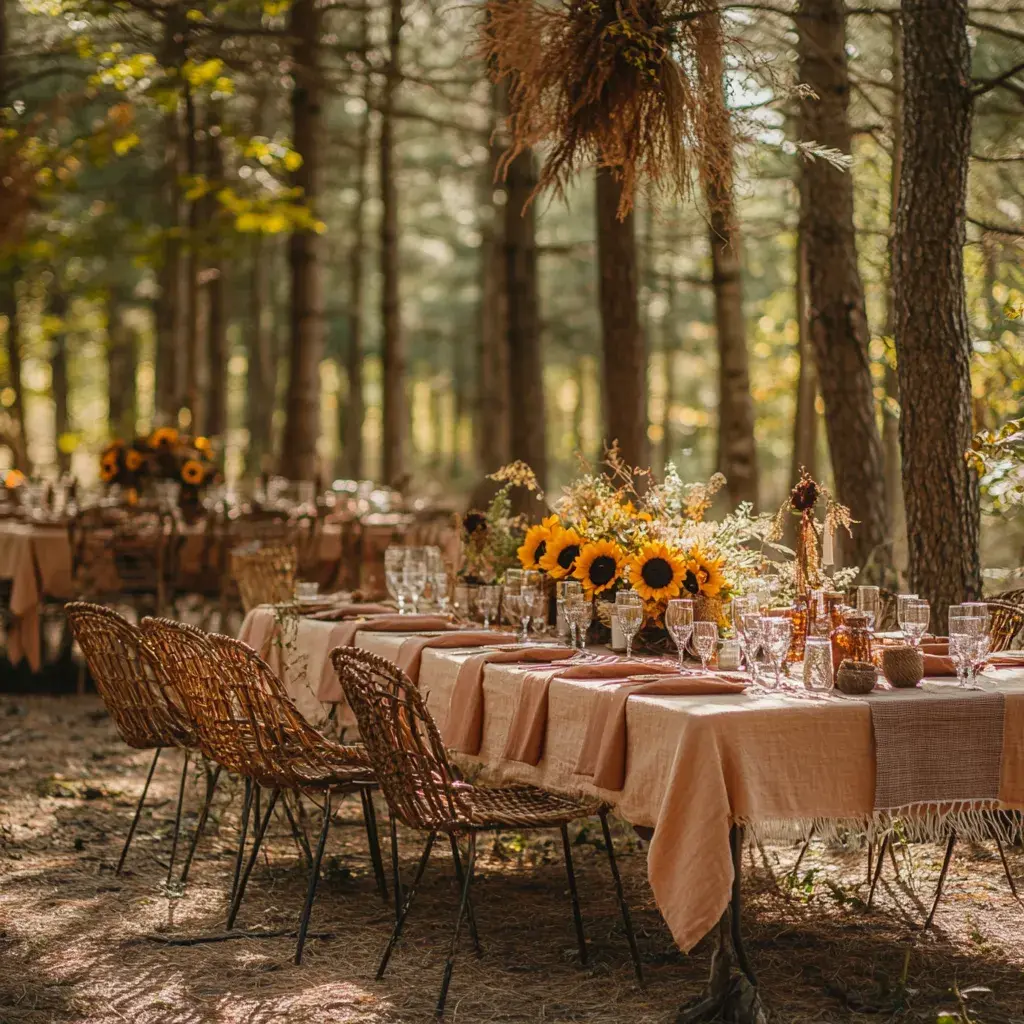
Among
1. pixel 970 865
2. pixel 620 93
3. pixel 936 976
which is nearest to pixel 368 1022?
pixel 936 976

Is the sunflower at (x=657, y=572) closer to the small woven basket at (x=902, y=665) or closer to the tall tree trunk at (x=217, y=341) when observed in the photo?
the small woven basket at (x=902, y=665)

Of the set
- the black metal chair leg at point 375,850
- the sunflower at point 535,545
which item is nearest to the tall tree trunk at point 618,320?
the sunflower at point 535,545

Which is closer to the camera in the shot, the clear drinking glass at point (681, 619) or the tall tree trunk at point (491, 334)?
the clear drinking glass at point (681, 619)

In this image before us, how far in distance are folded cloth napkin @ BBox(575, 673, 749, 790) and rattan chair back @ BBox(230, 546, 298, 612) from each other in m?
3.54

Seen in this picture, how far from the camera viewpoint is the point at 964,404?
686 cm

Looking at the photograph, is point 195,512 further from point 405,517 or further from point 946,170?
point 946,170

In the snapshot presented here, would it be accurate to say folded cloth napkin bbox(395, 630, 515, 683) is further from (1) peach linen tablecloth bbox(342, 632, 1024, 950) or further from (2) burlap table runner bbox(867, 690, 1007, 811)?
(2) burlap table runner bbox(867, 690, 1007, 811)

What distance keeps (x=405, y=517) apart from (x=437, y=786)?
833 cm

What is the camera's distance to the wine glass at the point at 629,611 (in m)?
5.09

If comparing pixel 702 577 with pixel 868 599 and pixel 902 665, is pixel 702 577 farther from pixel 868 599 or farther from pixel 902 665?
pixel 902 665

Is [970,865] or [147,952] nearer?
[147,952]

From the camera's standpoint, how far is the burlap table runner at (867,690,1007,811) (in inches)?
165

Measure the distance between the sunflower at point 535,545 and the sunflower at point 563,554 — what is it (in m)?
0.20

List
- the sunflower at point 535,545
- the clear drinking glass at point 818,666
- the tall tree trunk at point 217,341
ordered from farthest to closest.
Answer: the tall tree trunk at point 217,341 < the sunflower at point 535,545 < the clear drinking glass at point 818,666
